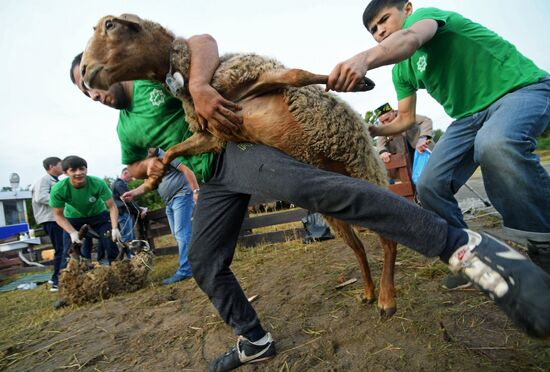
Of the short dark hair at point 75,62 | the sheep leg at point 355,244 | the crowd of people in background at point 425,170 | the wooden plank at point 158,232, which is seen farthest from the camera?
the wooden plank at point 158,232

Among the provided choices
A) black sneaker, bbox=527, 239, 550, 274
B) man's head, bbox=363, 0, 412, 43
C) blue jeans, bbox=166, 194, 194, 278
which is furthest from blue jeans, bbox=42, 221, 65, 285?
black sneaker, bbox=527, 239, 550, 274

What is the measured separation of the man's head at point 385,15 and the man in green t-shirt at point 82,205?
503 centimetres

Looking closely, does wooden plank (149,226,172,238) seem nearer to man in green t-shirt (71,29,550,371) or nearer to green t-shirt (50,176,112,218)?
green t-shirt (50,176,112,218)

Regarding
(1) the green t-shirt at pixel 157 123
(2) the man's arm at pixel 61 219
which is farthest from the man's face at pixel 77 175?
(1) the green t-shirt at pixel 157 123

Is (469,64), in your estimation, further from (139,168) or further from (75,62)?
(75,62)

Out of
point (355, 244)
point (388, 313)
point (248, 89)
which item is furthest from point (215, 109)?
point (388, 313)

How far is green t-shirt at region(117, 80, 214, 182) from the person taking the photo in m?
2.20

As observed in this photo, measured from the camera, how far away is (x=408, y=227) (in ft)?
5.09

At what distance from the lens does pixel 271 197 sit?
71.3 inches

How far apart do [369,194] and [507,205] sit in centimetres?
110

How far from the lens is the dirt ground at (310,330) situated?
1950 millimetres

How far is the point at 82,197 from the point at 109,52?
4989 mm

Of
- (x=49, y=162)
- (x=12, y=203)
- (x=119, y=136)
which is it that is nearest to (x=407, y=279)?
(x=119, y=136)

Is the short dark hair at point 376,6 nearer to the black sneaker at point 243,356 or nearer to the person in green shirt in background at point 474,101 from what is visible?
the person in green shirt in background at point 474,101
